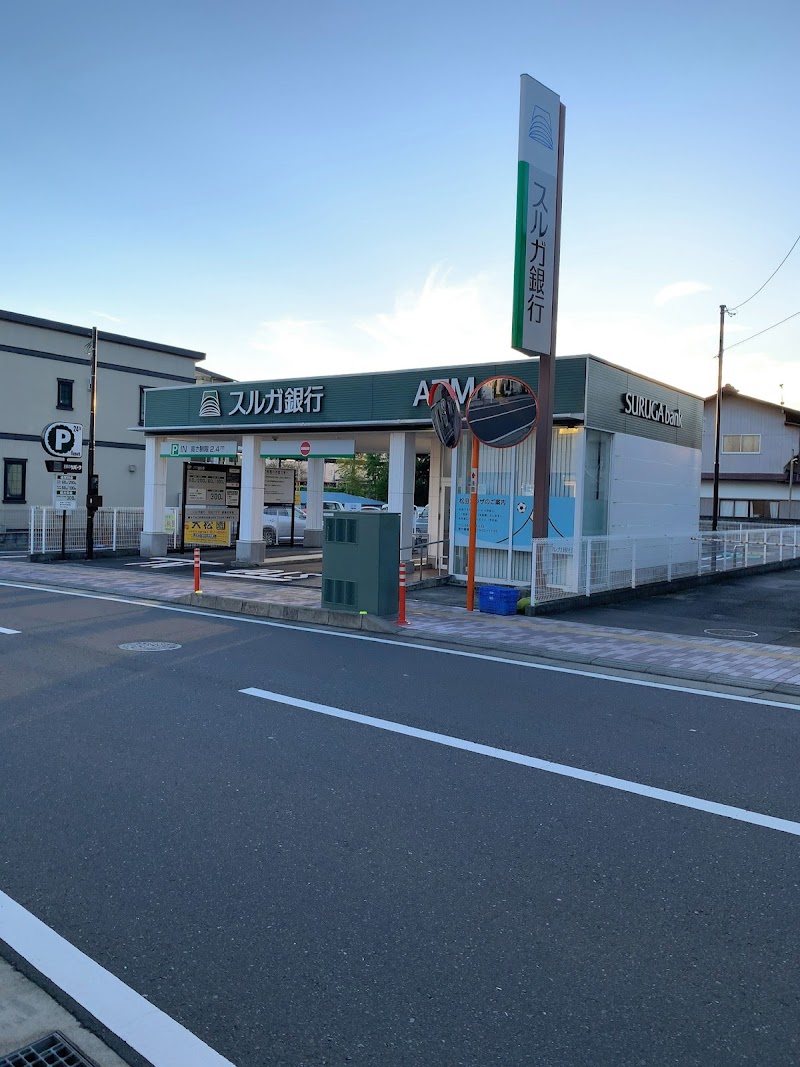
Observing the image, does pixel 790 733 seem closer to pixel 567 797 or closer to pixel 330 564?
pixel 567 797

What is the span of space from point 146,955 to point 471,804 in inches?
93.4

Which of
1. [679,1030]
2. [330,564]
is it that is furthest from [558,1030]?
[330,564]

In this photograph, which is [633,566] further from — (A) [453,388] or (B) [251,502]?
(B) [251,502]

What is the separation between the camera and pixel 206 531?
88.0 ft

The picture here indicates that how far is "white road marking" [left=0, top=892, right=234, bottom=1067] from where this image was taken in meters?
2.94

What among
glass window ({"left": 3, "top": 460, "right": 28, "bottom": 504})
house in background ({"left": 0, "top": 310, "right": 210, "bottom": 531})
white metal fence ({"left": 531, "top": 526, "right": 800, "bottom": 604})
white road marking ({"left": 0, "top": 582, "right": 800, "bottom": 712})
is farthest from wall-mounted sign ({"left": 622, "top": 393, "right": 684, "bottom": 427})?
glass window ({"left": 3, "top": 460, "right": 28, "bottom": 504})

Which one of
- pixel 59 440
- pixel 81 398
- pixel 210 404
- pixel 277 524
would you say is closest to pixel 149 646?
pixel 210 404

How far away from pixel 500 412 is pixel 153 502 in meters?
13.5

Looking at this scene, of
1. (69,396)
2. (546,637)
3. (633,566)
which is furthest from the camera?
(69,396)

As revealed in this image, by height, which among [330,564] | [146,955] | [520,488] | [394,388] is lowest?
[146,955]

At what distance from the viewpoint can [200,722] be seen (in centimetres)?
717

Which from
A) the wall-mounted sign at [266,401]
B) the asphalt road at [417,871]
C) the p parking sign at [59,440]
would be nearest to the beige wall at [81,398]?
the p parking sign at [59,440]

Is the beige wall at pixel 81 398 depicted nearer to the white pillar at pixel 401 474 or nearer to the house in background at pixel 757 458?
the white pillar at pixel 401 474

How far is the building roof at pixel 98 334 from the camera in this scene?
33.6 meters
